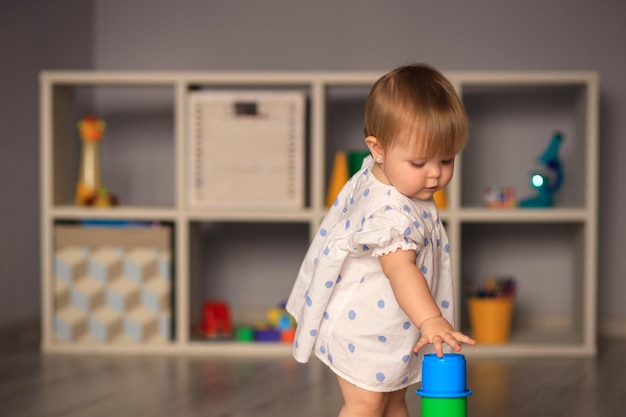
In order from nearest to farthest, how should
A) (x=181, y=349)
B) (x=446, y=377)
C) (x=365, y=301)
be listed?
1. (x=446, y=377)
2. (x=365, y=301)
3. (x=181, y=349)

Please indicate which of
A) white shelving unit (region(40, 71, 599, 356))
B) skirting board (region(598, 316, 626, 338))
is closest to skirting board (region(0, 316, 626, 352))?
skirting board (region(598, 316, 626, 338))

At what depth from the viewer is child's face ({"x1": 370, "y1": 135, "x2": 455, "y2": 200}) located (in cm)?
129

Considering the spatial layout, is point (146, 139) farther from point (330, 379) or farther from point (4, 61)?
point (330, 379)

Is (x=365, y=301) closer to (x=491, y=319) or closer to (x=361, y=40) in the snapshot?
(x=491, y=319)

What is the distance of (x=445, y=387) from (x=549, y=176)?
1.86 metres

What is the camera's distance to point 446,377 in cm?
105

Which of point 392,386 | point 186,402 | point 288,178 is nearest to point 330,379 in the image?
point 186,402

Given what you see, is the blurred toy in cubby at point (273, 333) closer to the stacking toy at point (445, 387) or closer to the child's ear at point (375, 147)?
the child's ear at point (375, 147)

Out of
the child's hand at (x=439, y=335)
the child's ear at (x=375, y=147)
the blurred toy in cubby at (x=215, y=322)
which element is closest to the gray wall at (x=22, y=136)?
the blurred toy in cubby at (x=215, y=322)

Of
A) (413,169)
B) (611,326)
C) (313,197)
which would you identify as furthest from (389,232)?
(611,326)

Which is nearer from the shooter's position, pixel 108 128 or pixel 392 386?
pixel 392 386

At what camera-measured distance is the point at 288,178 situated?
8.84 feet

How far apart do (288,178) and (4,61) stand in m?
0.90

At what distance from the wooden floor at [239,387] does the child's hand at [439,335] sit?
831 millimetres
